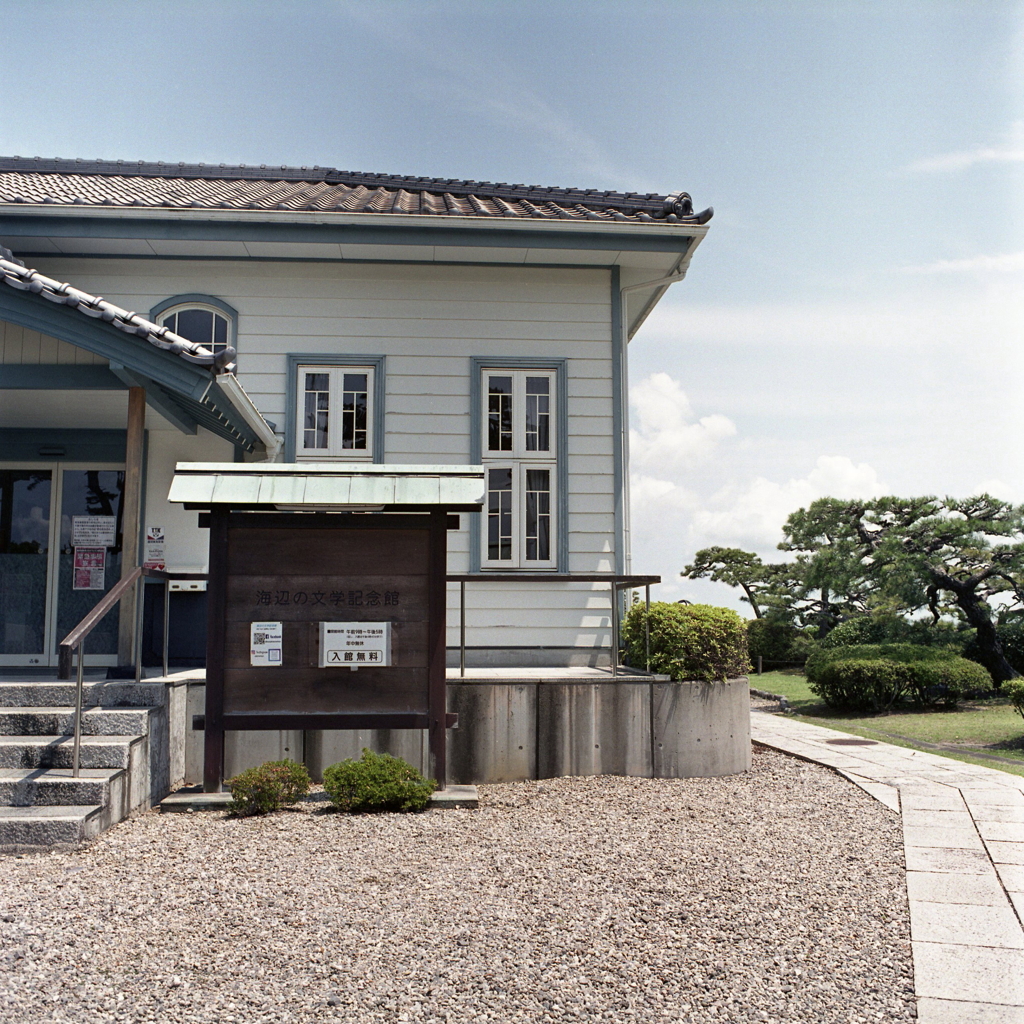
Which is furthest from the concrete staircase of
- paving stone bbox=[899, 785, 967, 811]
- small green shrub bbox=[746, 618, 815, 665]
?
small green shrub bbox=[746, 618, 815, 665]

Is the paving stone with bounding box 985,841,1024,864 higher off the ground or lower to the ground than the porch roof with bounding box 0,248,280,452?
lower

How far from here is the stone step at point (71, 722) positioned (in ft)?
22.0

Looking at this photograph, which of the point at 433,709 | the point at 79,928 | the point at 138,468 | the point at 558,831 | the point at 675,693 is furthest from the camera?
the point at 675,693

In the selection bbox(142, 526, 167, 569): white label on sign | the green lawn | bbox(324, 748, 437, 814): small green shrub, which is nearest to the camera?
bbox(324, 748, 437, 814): small green shrub

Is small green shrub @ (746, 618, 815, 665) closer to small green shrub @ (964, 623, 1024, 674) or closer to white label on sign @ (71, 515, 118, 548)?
small green shrub @ (964, 623, 1024, 674)

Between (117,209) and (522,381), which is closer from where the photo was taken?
(117,209)

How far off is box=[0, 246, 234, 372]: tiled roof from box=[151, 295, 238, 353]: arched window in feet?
9.19

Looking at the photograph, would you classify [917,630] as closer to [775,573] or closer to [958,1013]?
[775,573]

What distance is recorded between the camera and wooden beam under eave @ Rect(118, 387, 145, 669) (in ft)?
24.6

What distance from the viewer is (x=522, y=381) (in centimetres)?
1019

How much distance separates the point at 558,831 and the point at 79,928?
9.76 feet

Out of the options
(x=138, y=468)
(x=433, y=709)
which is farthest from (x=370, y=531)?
(x=138, y=468)

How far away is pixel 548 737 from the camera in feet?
26.2

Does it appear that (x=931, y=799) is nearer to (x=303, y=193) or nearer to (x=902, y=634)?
(x=303, y=193)
